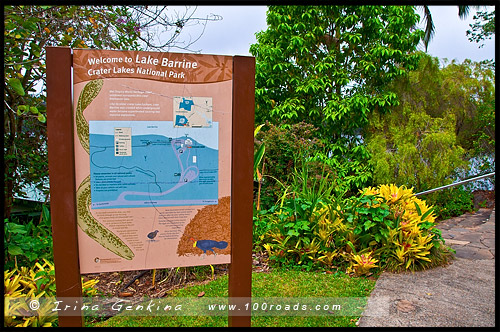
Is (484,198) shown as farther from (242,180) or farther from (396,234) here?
(242,180)

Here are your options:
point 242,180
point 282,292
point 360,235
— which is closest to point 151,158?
point 242,180

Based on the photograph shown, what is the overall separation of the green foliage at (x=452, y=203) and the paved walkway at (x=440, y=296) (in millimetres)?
3282

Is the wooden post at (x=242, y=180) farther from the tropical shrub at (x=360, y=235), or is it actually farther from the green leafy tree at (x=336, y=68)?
the green leafy tree at (x=336, y=68)

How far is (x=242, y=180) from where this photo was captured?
7.88 ft

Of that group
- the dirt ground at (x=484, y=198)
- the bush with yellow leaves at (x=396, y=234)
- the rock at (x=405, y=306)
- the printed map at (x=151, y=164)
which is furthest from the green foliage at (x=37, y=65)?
the dirt ground at (x=484, y=198)

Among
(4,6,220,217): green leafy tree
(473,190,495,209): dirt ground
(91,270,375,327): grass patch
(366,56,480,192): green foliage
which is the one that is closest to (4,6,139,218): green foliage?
(4,6,220,217): green leafy tree

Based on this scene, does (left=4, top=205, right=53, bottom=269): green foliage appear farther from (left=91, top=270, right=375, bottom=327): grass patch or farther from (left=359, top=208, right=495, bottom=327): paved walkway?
(left=359, top=208, right=495, bottom=327): paved walkway

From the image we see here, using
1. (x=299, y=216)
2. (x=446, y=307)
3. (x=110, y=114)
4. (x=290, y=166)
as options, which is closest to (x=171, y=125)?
(x=110, y=114)

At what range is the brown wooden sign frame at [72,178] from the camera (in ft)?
6.98

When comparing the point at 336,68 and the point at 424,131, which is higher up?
the point at 336,68

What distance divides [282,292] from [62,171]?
230 cm

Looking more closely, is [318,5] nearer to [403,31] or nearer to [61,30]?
[403,31]

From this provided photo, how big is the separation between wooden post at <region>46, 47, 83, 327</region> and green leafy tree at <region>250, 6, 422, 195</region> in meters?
5.88

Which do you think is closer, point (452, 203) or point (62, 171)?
point (62, 171)
